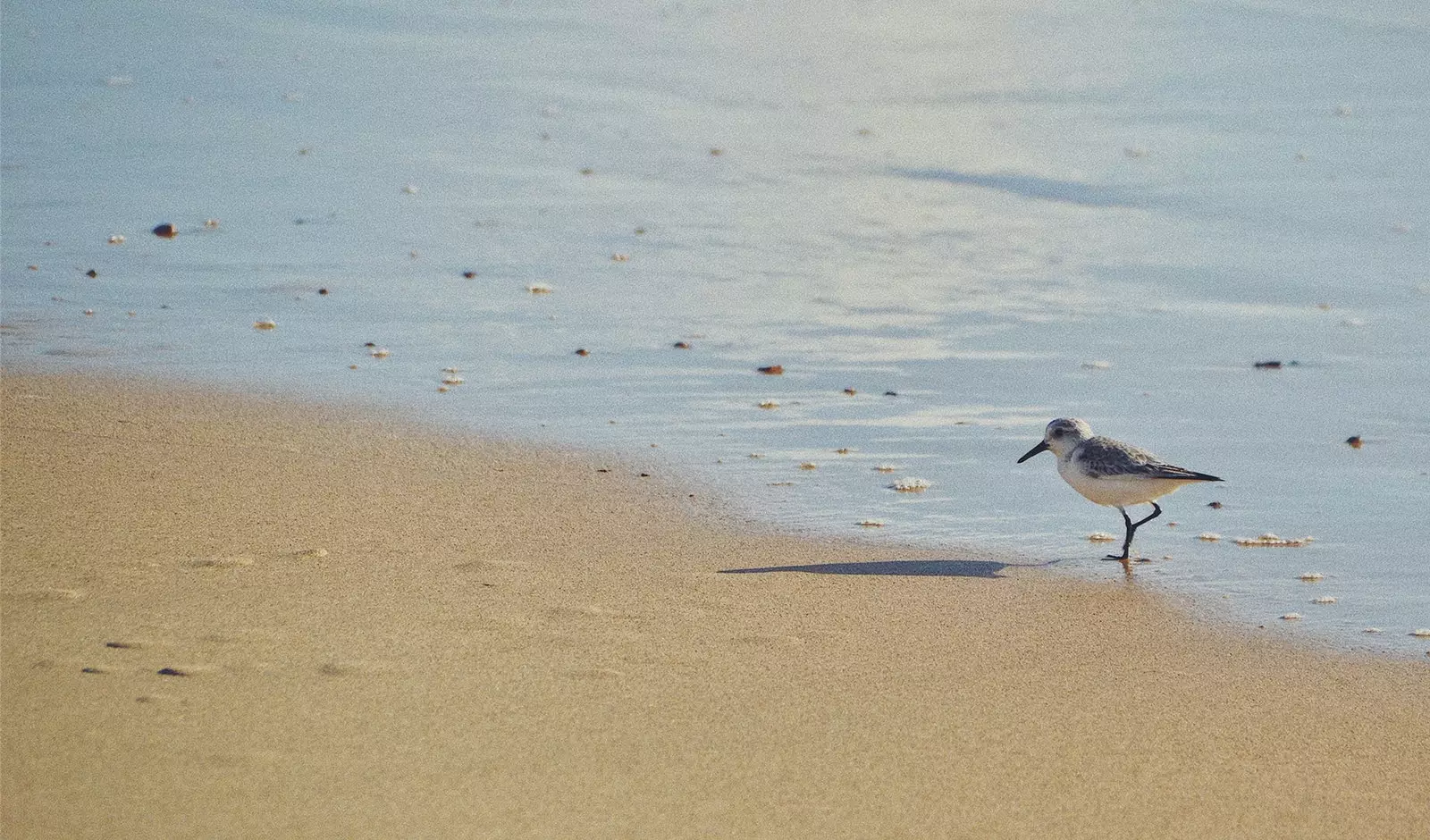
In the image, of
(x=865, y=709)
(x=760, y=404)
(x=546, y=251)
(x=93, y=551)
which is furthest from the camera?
(x=546, y=251)

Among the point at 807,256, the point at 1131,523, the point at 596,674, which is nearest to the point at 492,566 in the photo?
the point at 596,674

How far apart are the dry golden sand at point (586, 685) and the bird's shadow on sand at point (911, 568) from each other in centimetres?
4

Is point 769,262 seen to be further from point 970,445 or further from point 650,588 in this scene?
point 650,588

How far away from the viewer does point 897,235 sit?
34.2 ft

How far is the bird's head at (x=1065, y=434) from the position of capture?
5863 millimetres

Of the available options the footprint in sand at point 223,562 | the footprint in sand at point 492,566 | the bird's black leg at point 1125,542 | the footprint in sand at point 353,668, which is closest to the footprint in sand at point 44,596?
the footprint in sand at point 223,562

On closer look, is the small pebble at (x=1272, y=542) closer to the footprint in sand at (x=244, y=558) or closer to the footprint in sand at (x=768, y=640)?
the footprint in sand at (x=768, y=640)

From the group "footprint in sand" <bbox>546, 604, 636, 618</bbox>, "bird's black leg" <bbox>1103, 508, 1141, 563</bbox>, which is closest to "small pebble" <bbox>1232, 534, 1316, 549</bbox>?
"bird's black leg" <bbox>1103, 508, 1141, 563</bbox>

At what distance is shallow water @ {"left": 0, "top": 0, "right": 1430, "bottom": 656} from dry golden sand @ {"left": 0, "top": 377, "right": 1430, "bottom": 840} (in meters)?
0.61

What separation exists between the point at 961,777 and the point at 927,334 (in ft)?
15.7

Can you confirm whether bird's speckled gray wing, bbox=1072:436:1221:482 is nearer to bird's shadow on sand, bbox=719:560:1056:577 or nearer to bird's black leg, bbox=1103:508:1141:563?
bird's black leg, bbox=1103:508:1141:563

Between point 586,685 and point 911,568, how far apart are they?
1.54 m

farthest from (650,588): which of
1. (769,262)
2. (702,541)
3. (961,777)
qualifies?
(769,262)

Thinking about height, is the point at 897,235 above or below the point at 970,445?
above
